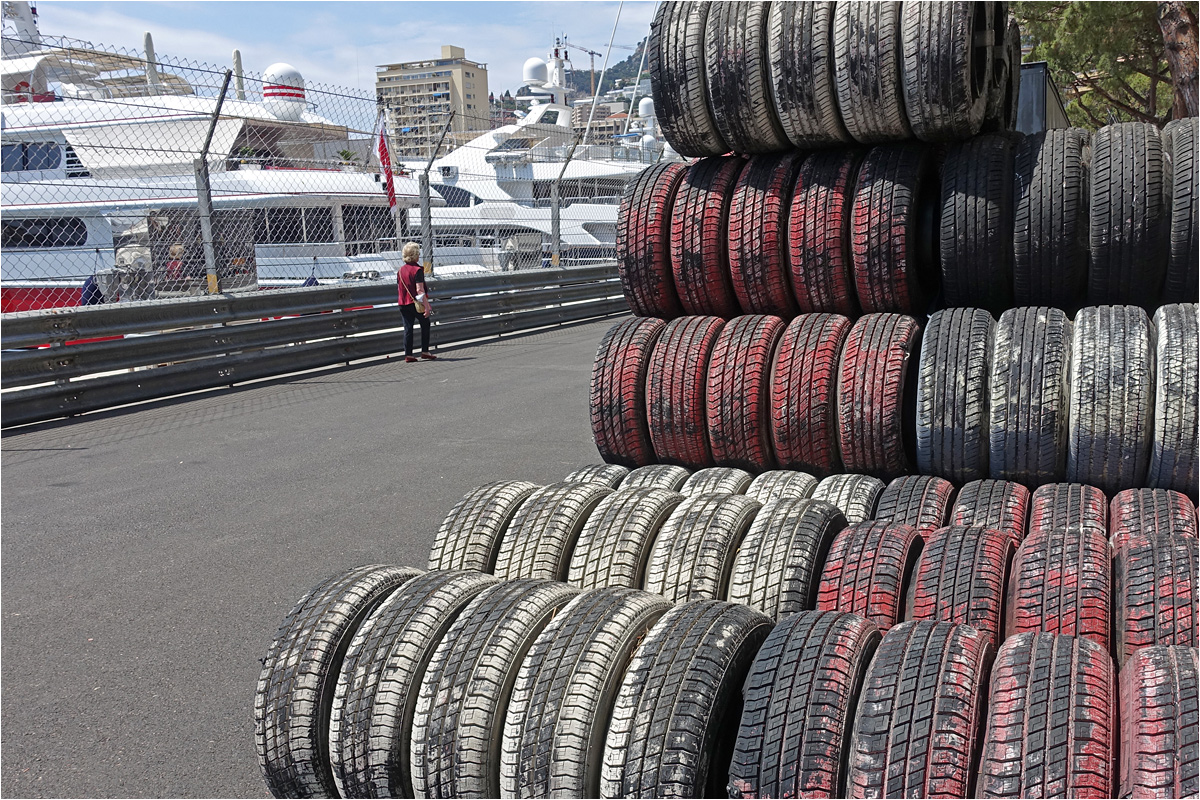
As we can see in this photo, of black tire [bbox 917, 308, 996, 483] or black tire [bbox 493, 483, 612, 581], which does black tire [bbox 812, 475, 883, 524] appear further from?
black tire [bbox 493, 483, 612, 581]

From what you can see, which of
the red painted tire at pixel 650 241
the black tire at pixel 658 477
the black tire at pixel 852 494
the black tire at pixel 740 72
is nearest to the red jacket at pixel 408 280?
the red painted tire at pixel 650 241

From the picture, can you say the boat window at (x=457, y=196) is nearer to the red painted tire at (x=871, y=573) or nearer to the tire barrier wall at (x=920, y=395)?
the tire barrier wall at (x=920, y=395)

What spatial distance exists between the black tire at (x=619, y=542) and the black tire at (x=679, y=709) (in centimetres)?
82

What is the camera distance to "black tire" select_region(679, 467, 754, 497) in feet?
15.2

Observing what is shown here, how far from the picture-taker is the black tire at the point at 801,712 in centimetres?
229

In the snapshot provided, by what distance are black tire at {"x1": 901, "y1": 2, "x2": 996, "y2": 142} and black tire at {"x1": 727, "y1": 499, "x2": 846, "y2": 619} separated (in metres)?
2.00

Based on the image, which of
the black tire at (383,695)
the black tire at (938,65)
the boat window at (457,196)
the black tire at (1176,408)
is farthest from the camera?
the boat window at (457,196)

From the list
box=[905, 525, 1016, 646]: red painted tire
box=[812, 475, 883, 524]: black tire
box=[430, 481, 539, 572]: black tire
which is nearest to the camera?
box=[905, 525, 1016, 646]: red painted tire

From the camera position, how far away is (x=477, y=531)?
3840 mm

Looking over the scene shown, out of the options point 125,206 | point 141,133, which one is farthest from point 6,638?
point 141,133

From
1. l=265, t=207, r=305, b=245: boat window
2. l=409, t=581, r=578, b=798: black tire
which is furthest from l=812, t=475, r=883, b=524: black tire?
l=265, t=207, r=305, b=245: boat window

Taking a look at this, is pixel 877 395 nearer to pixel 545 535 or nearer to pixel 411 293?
pixel 545 535

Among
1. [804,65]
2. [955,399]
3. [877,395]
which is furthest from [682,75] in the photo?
[955,399]

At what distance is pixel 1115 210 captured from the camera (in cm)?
434
